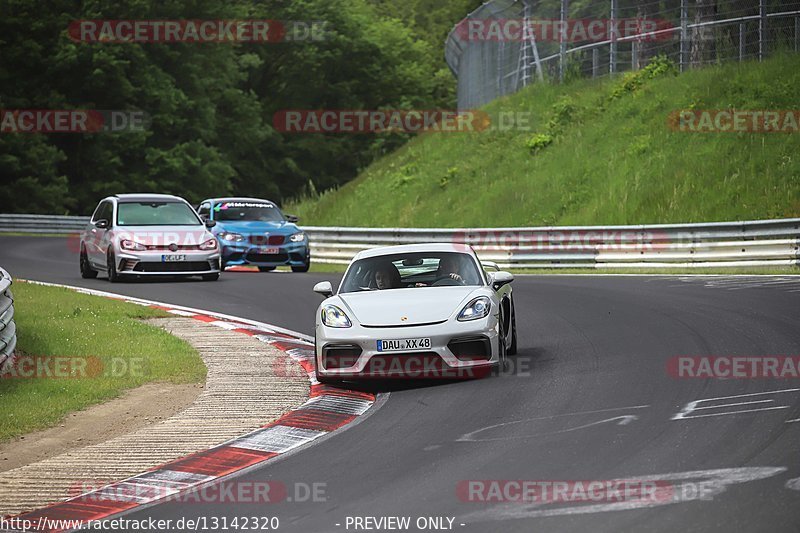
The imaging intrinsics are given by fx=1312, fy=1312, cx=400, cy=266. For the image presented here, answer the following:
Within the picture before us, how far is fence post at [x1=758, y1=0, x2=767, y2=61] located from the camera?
32.3m

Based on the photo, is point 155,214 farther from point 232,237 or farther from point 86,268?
point 232,237

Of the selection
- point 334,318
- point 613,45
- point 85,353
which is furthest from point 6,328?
point 613,45

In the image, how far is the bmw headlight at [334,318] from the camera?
462 inches

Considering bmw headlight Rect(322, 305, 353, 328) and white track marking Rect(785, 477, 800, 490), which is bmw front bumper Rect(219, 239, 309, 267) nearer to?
bmw headlight Rect(322, 305, 353, 328)

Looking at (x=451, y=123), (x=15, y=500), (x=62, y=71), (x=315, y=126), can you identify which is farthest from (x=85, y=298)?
(x=315, y=126)

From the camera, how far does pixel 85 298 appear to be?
19984mm

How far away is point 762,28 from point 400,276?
23.0m

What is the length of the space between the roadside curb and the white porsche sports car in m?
0.31

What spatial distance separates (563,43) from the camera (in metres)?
37.6

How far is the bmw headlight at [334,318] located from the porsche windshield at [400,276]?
2.25 ft

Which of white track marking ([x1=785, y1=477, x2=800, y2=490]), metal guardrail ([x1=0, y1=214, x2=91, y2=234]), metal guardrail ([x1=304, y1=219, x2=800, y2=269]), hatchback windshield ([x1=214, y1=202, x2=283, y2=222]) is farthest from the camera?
metal guardrail ([x1=0, y1=214, x2=91, y2=234])

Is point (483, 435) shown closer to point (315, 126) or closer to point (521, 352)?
point (521, 352)

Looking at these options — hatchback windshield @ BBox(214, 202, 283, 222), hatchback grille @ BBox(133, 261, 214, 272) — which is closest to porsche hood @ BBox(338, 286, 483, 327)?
hatchback grille @ BBox(133, 261, 214, 272)

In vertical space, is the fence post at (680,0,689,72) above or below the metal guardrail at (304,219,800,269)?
above
